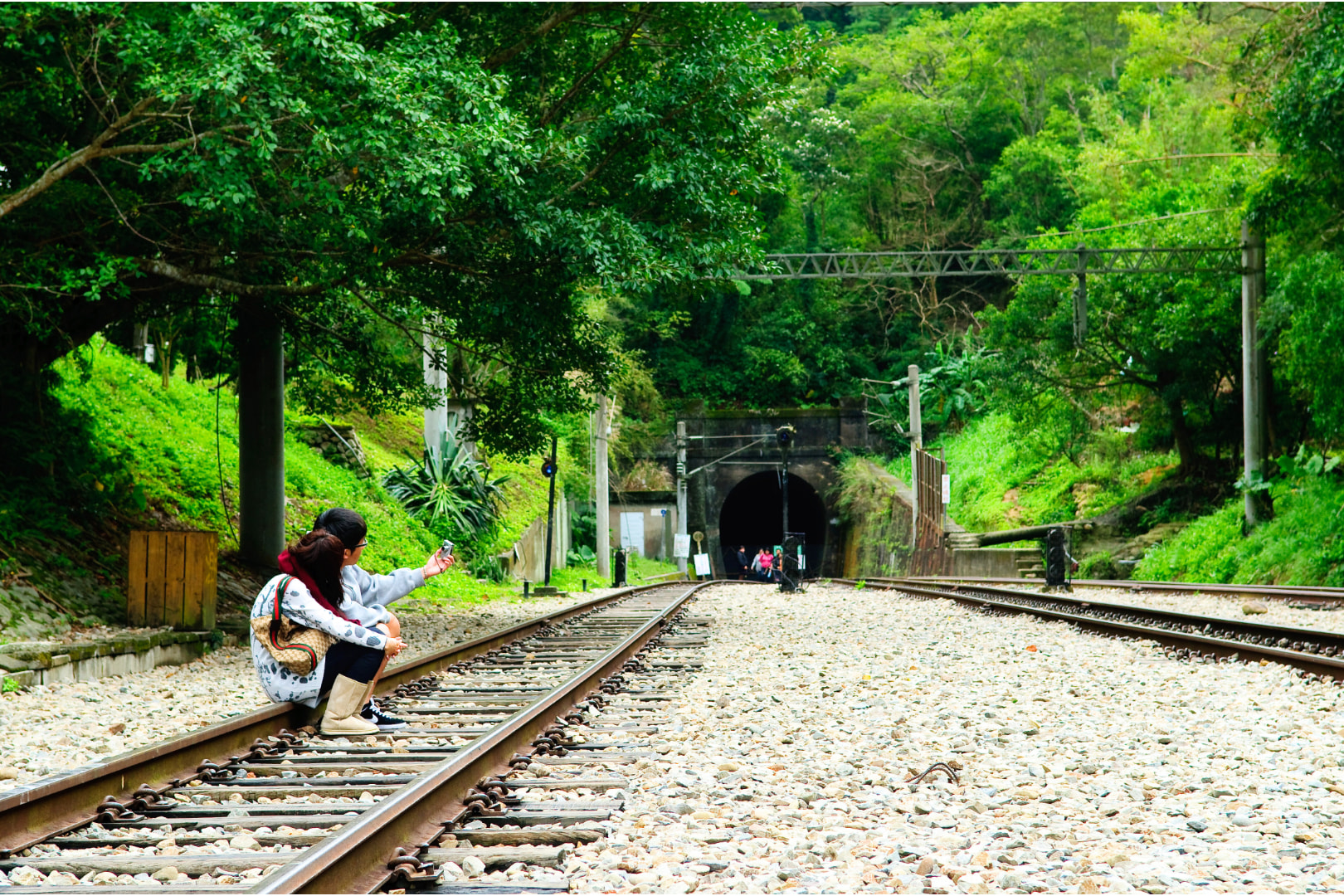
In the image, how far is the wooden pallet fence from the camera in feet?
32.0

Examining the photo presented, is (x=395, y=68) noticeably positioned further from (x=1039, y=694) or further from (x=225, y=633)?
(x=1039, y=694)

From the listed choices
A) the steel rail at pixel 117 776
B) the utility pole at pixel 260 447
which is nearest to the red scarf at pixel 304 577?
the steel rail at pixel 117 776

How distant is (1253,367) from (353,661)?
20.3m

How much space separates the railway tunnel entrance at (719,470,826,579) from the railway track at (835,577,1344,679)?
36.8 metres

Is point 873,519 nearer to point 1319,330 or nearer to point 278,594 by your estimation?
point 1319,330

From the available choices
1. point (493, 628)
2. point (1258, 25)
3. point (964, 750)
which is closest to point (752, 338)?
point (1258, 25)

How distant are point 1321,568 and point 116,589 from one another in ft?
55.2

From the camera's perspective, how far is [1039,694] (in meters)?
7.14

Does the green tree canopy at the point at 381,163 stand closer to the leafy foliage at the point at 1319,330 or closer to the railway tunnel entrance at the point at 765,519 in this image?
the leafy foliage at the point at 1319,330

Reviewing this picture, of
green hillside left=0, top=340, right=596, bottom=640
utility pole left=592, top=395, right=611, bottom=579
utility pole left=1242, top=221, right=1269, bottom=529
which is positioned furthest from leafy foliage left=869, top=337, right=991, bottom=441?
green hillside left=0, top=340, right=596, bottom=640

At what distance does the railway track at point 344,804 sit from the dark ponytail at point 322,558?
671mm

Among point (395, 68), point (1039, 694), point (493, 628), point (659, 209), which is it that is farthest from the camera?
point (493, 628)

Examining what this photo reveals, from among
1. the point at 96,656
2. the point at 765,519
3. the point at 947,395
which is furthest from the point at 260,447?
the point at 765,519

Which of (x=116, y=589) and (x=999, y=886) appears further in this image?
(x=116, y=589)
